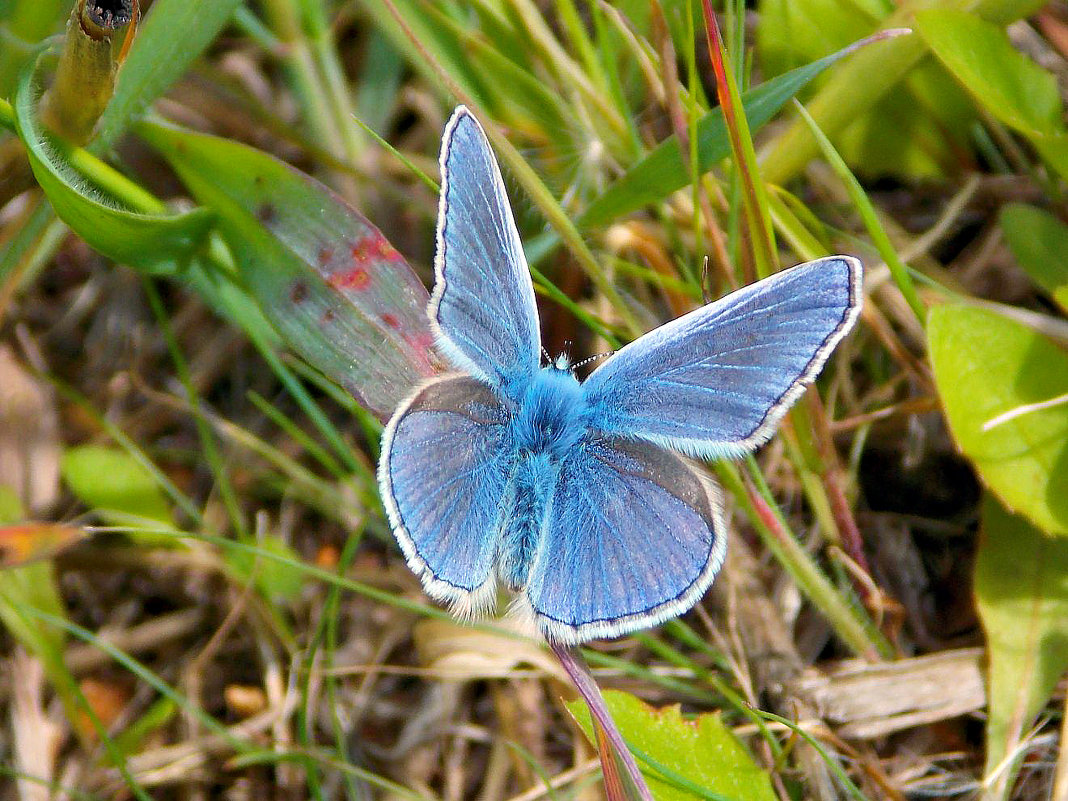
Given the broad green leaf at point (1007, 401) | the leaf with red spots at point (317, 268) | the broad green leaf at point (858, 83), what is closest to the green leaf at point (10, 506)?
the leaf with red spots at point (317, 268)

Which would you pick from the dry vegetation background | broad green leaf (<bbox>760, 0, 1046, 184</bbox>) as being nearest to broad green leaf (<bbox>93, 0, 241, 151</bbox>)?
the dry vegetation background

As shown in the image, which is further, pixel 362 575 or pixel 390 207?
pixel 390 207

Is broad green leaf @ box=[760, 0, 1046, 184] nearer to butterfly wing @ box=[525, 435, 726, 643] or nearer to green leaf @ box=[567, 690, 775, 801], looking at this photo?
butterfly wing @ box=[525, 435, 726, 643]

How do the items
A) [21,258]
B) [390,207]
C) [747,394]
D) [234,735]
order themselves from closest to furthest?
[747,394] → [21,258] → [234,735] → [390,207]

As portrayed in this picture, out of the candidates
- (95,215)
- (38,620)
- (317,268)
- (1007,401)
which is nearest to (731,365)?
(1007,401)

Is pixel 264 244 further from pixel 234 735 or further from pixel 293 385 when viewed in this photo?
pixel 234 735

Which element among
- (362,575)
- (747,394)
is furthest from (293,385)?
(747,394)

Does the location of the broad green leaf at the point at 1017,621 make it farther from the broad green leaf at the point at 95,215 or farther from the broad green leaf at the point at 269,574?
the broad green leaf at the point at 95,215
